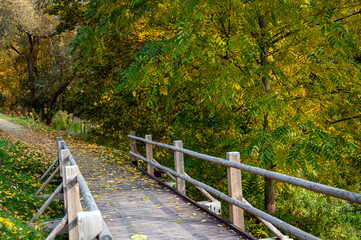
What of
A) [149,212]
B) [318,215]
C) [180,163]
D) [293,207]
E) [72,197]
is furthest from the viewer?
[293,207]

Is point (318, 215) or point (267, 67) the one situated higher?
point (267, 67)

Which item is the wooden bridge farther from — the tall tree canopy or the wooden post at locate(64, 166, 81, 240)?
the tall tree canopy

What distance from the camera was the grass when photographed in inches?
228

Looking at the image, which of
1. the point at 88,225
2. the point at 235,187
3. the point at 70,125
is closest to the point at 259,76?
the point at 235,187

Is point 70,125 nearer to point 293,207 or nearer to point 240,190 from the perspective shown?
point 293,207

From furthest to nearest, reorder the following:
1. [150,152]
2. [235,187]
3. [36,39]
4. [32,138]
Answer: [36,39], [32,138], [150,152], [235,187]

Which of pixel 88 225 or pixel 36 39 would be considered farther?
pixel 36 39

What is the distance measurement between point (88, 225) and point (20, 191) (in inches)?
248

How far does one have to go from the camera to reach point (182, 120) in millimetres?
10914

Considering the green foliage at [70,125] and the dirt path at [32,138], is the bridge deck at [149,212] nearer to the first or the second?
the dirt path at [32,138]

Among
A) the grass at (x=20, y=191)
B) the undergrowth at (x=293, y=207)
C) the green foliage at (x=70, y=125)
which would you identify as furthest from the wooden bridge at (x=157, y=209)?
the green foliage at (x=70, y=125)

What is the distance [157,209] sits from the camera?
6.64 meters

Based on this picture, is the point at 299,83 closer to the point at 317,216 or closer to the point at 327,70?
the point at 327,70

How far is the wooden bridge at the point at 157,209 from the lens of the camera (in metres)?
3.78
